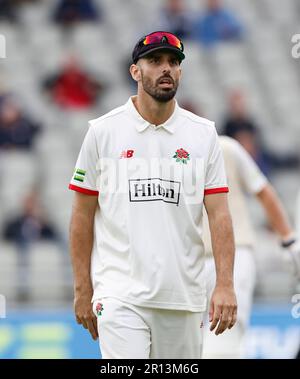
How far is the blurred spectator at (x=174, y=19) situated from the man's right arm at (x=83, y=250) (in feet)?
31.7

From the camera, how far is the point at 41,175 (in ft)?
49.4

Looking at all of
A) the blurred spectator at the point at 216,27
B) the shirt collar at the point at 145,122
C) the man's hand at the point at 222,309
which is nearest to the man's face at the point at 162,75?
the shirt collar at the point at 145,122

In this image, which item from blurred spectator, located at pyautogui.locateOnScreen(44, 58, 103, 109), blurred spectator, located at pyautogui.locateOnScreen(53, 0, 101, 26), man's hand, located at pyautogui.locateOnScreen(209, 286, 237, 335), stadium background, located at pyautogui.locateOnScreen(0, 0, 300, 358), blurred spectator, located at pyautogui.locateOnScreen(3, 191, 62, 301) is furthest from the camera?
blurred spectator, located at pyautogui.locateOnScreen(53, 0, 101, 26)

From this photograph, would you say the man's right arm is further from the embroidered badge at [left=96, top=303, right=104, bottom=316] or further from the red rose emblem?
the red rose emblem

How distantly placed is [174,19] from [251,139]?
292cm

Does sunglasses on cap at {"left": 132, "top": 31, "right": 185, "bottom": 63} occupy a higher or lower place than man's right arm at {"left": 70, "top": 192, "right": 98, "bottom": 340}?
higher

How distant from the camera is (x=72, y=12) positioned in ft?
57.5

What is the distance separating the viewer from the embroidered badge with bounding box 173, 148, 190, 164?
21.5 feet

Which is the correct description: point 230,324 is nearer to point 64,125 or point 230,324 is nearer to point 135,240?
point 135,240

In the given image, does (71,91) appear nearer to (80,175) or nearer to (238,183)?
(238,183)

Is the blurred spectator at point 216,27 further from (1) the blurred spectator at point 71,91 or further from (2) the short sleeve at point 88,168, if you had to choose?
(2) the short sleeve at point 88,168

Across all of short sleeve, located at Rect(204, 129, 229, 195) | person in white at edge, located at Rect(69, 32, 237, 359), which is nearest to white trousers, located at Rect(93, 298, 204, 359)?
person in white at edge, located at Rect(69, 32, 237, 359)

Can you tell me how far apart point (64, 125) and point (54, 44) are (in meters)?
2.00
